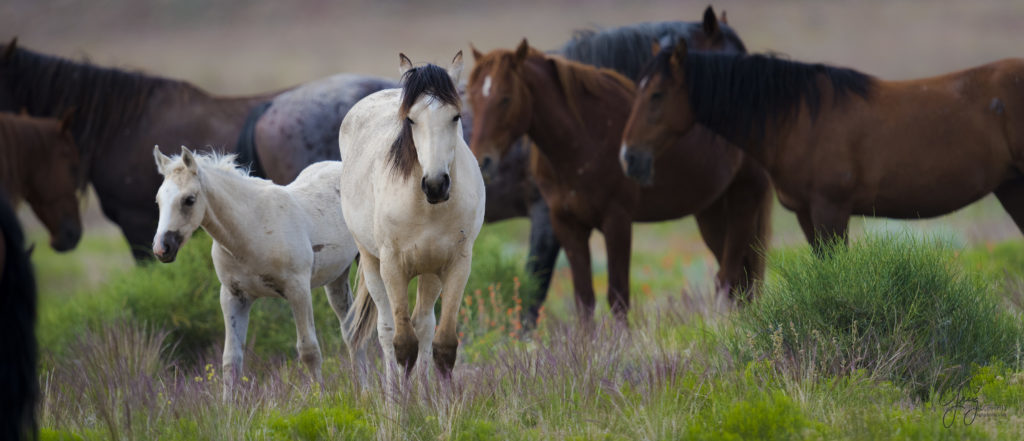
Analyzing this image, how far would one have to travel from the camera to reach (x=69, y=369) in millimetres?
6898

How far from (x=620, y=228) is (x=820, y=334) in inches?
109

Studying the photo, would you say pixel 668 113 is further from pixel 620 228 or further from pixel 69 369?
pixel 69 369

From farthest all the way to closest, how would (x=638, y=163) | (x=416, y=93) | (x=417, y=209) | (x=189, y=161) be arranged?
(x=638, y=163) < (x=189, y=161) < (x=417, y=209) < (x=416, y=93)

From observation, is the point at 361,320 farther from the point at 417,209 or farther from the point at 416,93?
the point at 416,93

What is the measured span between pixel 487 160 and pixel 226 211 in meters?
2.53

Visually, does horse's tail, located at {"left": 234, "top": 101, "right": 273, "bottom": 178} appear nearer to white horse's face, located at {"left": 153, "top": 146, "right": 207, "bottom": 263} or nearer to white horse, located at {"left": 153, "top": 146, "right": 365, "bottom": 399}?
white horse, located at {"left": 153, "top": 146, "right": 365, "bottom": 399}

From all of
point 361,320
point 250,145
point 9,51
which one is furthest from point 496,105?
point 9,51

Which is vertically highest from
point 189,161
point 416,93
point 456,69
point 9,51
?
point 456,69

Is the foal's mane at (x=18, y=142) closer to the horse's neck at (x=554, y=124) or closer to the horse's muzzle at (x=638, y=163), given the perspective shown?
the horse's neck at (x=554, y=124)

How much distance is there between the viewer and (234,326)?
5559 millimetres

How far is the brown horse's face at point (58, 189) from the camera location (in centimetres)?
924

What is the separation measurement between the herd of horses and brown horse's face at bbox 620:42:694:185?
0.02 metres

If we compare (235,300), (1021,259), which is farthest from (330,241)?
(1021,259)

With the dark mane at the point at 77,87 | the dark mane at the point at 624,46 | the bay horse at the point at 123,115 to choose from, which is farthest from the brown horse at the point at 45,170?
the dark mane at the point at 624,46
